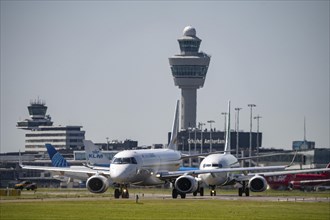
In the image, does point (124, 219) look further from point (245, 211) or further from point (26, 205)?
point (26, 205)

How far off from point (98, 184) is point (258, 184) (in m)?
16.9

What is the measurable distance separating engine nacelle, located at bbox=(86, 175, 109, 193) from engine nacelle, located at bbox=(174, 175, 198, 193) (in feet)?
24.0

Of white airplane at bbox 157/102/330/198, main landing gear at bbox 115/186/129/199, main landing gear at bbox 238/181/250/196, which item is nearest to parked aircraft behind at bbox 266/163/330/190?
white airplane at bbox 157/102/330/198

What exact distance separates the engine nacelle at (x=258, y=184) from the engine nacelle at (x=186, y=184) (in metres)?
8.94

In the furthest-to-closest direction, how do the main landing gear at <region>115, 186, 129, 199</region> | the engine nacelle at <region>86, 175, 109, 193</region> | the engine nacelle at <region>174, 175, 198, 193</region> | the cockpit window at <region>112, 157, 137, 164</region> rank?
the engine nacelle at <region>86, 175, 109, 193</region> < the cockpit window at <region>112, 157, 137, 164</region> < the engine nacelle at <region>174, 175, 198, 193</region> < the main landing gear at <region>115, 186, 129, 199</region>

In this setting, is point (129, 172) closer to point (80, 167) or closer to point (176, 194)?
point (176, 194)

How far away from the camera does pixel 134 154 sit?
10050cm

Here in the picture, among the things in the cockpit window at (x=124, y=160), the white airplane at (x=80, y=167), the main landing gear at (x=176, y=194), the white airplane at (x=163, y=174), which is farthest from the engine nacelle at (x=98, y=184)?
the white airplane at (x=80, y=167)

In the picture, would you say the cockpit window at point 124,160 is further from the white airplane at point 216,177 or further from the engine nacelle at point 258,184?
the engine nacelle at point 258,184

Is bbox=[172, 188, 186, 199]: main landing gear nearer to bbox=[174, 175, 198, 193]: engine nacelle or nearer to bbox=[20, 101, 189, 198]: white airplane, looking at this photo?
bbox=[174, 175, 198, 193]: engine nacelle

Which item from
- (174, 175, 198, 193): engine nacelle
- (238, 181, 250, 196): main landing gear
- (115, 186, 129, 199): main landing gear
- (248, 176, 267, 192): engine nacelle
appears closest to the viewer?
(115, 186, 129, 199): main landing gear

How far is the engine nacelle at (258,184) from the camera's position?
10494 cm

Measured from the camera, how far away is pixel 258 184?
105 meters

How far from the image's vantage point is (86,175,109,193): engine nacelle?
100312 mm
